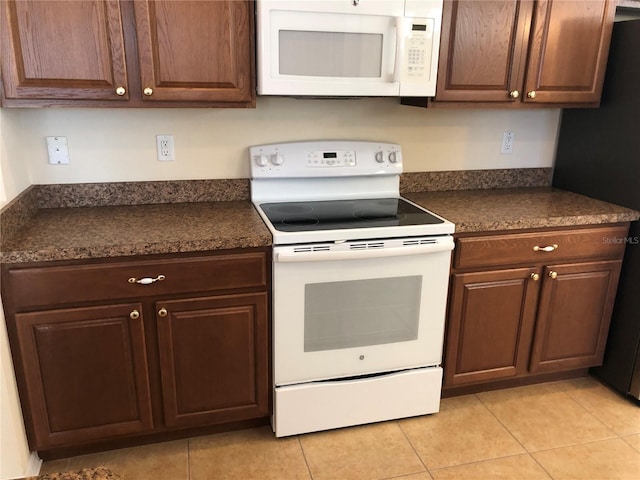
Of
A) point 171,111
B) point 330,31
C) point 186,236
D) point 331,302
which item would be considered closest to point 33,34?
point 171,111

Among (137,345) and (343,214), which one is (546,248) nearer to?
(343,214)

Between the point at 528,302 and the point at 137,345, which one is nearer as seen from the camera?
the point at 137,345

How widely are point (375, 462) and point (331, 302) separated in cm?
65

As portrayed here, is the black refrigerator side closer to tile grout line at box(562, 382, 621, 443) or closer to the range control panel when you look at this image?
tile grout line at box(562, 382, 621, 443)

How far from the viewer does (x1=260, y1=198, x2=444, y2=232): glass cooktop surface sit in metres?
2.02

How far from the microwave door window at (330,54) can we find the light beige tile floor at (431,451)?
1469mm

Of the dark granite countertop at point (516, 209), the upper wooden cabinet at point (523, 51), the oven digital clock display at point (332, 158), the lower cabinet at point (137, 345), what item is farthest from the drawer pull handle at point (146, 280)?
the upper wooden cabinet at point (523, 51)

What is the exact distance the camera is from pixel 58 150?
2135 millimetres

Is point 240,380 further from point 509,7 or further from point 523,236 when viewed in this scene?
point 509,7

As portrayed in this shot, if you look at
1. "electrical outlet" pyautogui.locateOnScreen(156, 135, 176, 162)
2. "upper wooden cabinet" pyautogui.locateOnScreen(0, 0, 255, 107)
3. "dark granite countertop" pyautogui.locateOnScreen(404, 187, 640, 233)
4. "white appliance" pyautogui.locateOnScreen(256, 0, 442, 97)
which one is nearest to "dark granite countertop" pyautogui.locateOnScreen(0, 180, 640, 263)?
"dark granite countertop" pyautogui.locateOnScreen(404, 187, 640, 233)

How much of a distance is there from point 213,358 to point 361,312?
60 centimetres

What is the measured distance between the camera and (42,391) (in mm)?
1848

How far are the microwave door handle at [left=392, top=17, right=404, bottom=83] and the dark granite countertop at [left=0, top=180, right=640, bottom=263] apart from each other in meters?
0.61

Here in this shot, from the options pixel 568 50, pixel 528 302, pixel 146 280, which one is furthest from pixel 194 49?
pixel 528 302
